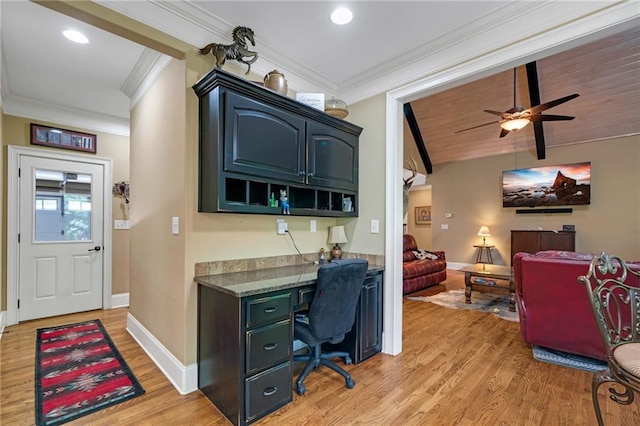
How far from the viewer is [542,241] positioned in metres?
6.37

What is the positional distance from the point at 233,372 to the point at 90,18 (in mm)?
2311

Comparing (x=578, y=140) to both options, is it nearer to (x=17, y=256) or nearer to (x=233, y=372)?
(x=233, y=372)

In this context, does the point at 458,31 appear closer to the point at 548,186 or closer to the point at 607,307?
the point at 607,307

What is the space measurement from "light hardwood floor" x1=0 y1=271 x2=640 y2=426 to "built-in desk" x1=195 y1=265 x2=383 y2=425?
4.4 inches

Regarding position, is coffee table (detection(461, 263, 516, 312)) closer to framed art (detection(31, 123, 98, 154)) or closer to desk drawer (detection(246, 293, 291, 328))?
desk drawer (detection(246, 293, 291, 328))

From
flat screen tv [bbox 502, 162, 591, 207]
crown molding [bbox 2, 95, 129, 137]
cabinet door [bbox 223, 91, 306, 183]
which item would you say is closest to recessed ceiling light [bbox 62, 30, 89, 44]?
cabinet door [bbox 223, 91, 306, 183]

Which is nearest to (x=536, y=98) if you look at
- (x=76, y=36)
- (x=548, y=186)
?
(x=548, y=186)

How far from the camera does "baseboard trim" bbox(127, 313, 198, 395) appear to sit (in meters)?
2.13

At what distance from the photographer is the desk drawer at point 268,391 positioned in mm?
1777

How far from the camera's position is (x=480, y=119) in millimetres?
6059

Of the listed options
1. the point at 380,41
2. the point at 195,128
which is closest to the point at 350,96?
the point at 380,41

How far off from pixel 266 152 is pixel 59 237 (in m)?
3.47

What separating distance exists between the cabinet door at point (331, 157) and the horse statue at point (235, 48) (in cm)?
74

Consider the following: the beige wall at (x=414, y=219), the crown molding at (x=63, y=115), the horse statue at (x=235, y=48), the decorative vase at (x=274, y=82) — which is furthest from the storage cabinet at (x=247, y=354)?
the beige wall at (x=414, y=219)
